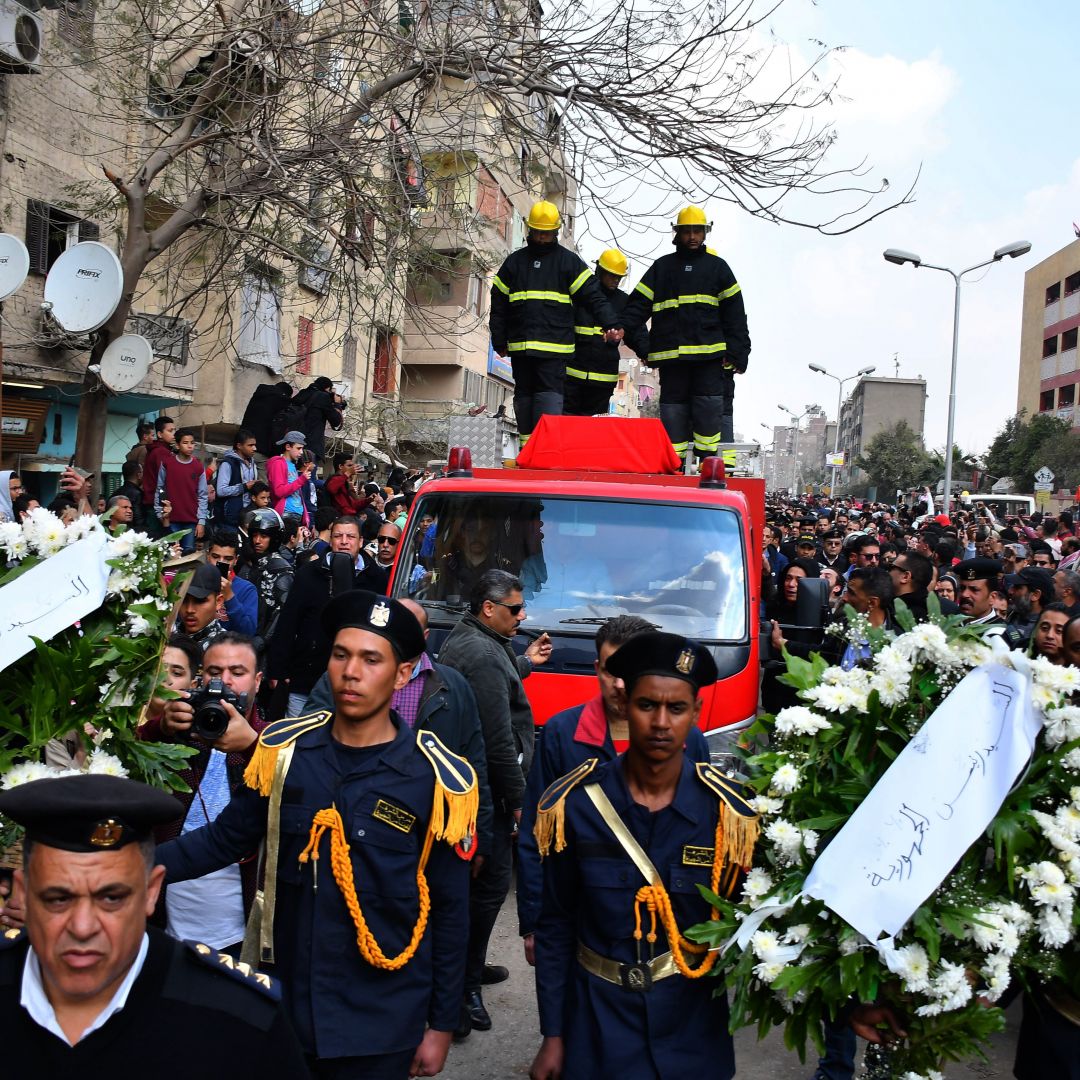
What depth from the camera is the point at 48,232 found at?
56.7ft

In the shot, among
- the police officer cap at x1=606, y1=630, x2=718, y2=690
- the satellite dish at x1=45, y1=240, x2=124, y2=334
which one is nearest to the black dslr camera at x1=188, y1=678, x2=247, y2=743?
the police officer cap at x1=606, y1=630, x2=718, y2=690

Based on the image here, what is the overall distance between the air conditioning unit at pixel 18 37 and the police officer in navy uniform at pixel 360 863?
12049 mm

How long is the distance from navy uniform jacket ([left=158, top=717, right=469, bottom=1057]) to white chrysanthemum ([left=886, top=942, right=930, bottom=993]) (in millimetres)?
1185

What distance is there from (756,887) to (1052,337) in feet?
222

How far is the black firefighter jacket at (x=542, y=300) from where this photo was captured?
9.55 meters

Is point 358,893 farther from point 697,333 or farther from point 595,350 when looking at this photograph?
point 595,350

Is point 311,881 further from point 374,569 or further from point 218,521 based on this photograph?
point 218,521

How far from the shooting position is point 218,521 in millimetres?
12797

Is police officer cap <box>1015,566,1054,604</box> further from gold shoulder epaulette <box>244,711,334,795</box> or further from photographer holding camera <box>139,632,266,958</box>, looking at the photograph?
gold shoulder epaulette <box>244,711,334,795</box>

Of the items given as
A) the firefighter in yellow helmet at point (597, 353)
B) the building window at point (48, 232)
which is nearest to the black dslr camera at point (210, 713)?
the firefighter in yellow helmet at point (597, 353)

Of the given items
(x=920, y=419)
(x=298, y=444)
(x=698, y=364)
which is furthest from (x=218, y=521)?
(x=920, y=419)

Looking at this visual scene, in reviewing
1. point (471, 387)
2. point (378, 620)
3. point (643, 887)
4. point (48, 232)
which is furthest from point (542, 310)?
point (471, 387)

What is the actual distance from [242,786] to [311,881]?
0.34 m

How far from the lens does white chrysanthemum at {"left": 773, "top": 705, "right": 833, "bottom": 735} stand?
10.8 ft
